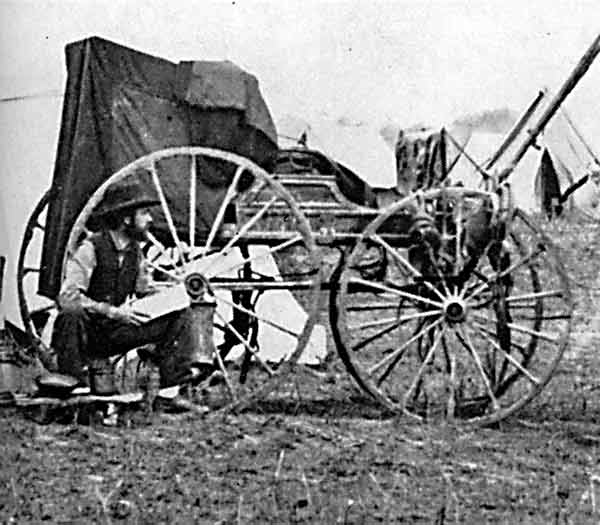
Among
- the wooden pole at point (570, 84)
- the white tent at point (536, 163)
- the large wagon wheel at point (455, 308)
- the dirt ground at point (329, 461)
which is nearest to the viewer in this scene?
the dirt ground at point (329, 461)

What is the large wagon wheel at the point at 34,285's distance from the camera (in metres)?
4.64

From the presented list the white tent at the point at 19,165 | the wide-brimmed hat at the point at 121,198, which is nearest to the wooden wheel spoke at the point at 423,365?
the wide-brimmed hat at the point at 121,198

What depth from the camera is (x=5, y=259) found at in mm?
4586

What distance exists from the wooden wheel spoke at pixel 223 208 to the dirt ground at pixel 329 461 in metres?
0.52

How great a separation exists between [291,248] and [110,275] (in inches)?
22.9

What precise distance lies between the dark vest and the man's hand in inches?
1.0

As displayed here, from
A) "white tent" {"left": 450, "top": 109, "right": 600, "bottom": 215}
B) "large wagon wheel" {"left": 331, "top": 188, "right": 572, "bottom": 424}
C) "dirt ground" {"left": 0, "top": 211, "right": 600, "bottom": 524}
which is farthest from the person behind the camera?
"large wagon wheel" {"left": 331, "top": 188, "right": 572, "bottom": 424}

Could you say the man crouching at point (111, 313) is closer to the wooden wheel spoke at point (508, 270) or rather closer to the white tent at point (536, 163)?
the wooden wheel spoke at point (508, 270)

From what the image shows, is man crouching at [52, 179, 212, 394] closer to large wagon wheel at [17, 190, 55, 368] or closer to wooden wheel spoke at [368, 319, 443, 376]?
large wagon wheel at [17, 190, 55, 368]

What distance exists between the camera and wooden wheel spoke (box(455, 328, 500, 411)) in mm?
4676

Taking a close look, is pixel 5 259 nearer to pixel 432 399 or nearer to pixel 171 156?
pixel 171 156

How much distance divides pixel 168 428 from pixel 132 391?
0.76 feet

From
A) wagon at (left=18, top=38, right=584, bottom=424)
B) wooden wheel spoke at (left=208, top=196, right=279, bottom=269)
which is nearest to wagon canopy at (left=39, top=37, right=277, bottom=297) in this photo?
wagon at (left=18, top=38, right=584, bottom=424)

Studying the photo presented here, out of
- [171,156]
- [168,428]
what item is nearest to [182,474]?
[168,428]
